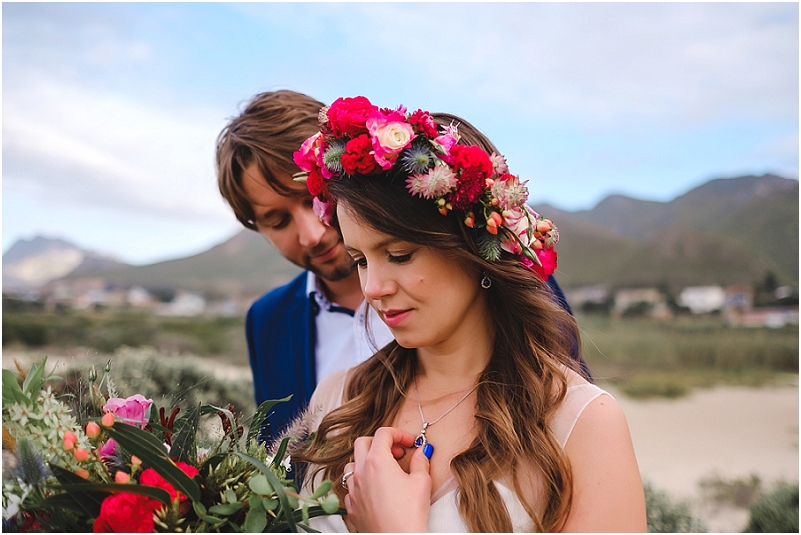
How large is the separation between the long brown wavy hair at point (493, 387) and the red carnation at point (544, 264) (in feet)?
0.16

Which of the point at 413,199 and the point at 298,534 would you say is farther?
the point at 413,199

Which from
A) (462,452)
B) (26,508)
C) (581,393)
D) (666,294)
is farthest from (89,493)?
(666,294)

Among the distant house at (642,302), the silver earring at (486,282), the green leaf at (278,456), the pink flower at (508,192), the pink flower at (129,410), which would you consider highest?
the pink flower at (508,192)

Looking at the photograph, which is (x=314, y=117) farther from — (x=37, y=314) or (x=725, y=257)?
(x=725, y=257)

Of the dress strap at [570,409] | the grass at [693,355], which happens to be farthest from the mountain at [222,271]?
the dress strap at [570,409]

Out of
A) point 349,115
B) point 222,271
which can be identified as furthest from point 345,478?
point 222,271

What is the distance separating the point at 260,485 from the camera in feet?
4.88

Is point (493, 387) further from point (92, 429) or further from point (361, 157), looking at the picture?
point (92, 429)

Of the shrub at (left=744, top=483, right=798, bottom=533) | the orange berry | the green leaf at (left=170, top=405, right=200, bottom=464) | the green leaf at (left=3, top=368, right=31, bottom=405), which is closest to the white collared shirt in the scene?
the green leaf at (left=170, top=405, right=200, bottom=464)

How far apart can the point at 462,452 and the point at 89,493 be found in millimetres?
1237

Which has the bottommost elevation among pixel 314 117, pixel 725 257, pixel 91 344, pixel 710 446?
pixel 710 446

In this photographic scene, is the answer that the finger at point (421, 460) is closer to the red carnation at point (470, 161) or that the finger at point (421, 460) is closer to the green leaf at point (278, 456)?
the green leaf at point (278, 456)

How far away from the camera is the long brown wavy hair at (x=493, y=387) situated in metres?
2.03

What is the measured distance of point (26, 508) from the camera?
1440 millimetres
